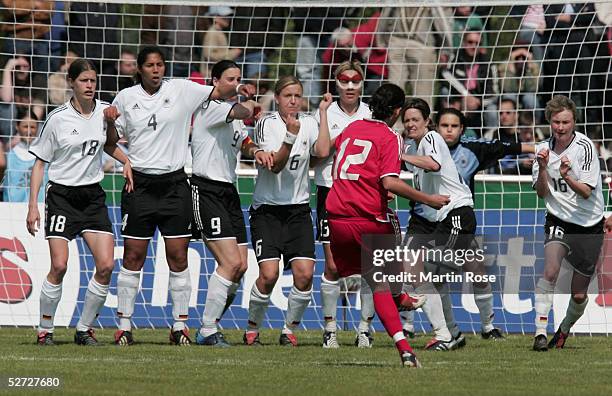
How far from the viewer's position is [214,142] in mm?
12367

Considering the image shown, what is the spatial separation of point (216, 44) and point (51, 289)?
5.91 meters

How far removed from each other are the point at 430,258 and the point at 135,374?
4.40 meters

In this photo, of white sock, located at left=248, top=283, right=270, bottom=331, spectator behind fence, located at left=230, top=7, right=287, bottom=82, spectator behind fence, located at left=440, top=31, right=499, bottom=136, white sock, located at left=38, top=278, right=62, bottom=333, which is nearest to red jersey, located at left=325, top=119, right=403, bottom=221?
white sock, located at left=248, top=283, right=270, bottom=331

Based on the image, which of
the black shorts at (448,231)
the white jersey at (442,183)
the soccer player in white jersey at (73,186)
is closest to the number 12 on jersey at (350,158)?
the white jersey at (442,183)

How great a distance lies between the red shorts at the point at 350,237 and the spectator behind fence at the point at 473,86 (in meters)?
6.39

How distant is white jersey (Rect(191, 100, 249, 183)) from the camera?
12.3 meters

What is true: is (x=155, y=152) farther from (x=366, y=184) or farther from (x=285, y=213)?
(x=366, y=184)

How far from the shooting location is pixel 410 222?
13703mm

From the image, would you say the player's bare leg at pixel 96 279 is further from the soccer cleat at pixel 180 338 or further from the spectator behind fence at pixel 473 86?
the spectator behind fence at pixel 473 86

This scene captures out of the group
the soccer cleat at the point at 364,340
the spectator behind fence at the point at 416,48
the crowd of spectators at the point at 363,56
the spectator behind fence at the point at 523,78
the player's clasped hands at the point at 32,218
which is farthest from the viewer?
the spectator behind fence at the point at 523,78

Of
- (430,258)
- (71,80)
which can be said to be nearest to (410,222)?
(430,258)

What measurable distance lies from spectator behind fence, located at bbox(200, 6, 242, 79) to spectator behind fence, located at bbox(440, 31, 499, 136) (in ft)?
9.21

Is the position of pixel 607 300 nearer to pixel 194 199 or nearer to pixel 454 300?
pixel 454 300

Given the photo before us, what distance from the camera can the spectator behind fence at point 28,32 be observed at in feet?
53.6
